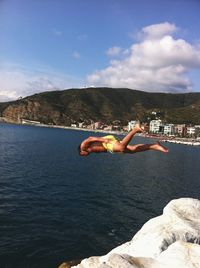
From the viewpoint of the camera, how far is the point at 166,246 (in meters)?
15.1

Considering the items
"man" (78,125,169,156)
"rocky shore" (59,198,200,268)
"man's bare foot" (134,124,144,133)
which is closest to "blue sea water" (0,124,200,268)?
"rocky shore" (59,198,200,268)

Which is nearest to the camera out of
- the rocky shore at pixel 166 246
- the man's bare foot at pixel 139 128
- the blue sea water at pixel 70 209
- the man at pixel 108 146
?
the rocky shore at pixel 166 246

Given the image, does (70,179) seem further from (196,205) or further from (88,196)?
(196,205)

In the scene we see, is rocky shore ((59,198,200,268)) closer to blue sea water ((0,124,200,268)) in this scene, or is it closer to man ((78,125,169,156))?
man ((78,125,169,156))

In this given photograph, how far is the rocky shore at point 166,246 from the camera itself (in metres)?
11.9

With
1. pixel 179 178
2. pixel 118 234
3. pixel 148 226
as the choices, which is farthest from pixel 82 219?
pixel 179 178

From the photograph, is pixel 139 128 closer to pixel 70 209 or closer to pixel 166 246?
pixel 166 246

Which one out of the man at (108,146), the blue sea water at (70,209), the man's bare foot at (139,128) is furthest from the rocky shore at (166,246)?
the blue sea water at (70,209)

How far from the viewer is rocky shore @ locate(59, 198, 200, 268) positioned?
1185cm

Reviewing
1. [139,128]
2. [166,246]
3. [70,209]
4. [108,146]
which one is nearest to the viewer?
[139,128]

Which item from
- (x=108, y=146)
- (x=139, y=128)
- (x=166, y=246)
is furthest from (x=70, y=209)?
(x=139, y=128)

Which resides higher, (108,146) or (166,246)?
(108,146)

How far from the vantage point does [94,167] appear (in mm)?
73375

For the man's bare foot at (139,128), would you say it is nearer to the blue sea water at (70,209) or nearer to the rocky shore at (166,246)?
the rocky shore at (166,246)
